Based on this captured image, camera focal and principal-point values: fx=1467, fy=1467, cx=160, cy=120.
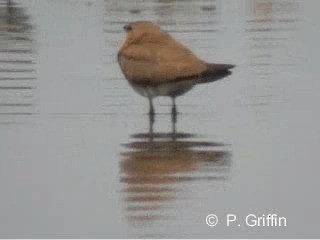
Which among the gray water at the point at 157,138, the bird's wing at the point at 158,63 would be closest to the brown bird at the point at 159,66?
the bird's wing at the point at 158,63

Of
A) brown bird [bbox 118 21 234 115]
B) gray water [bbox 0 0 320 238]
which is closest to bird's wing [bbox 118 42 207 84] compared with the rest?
brown bird [bbox 118 21 234 115]

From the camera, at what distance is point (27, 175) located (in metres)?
8.19

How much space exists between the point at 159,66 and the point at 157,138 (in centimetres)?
47

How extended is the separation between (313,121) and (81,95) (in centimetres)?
155

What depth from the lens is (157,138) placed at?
28.5 ft

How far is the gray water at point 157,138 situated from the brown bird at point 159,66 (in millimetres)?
235

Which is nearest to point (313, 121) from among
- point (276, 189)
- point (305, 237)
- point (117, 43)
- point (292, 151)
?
point (292, 151)

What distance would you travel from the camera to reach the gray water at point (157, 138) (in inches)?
300

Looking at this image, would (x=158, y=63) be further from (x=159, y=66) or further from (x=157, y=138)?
(x=157, y=138)

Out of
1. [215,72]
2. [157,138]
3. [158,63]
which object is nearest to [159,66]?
[158,63]

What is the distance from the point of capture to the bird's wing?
879cm

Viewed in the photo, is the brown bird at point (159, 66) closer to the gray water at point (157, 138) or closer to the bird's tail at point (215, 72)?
the bird's tail at point (215, 72)

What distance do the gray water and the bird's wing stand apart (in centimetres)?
29

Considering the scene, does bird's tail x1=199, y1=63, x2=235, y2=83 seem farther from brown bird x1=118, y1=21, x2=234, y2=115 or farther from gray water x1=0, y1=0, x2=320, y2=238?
gray water x1=0, y1=0, x2=320, y2=238
